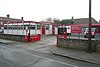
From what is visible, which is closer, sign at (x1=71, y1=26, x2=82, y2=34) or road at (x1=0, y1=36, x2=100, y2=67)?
road at (x1=0, y1=36, x2=100, y2=67)

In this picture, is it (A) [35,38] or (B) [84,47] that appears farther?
(A) [35,38]

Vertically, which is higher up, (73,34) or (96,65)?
(73,34)

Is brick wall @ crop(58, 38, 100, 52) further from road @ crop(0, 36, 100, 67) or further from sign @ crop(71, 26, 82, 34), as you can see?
road @ crop(0, 36, 100, 67)

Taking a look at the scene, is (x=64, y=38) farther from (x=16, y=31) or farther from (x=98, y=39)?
(x=16, y=31)

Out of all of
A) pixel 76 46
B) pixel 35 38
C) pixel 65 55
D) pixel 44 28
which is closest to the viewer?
pixel 65 55

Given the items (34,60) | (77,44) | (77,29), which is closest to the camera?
(34,60)

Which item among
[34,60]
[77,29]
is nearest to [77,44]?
[77,29]

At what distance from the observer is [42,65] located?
8.54 m

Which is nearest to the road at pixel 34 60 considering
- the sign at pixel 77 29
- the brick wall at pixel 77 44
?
the brick wall at pixel 77 44

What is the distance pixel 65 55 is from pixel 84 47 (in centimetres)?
275

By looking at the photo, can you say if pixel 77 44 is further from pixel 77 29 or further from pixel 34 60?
pixel 34 60

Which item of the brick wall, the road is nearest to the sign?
the brick wall

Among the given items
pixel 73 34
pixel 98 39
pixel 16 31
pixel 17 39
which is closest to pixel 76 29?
pixel 73 34

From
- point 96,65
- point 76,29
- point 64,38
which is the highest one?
point 76,29
